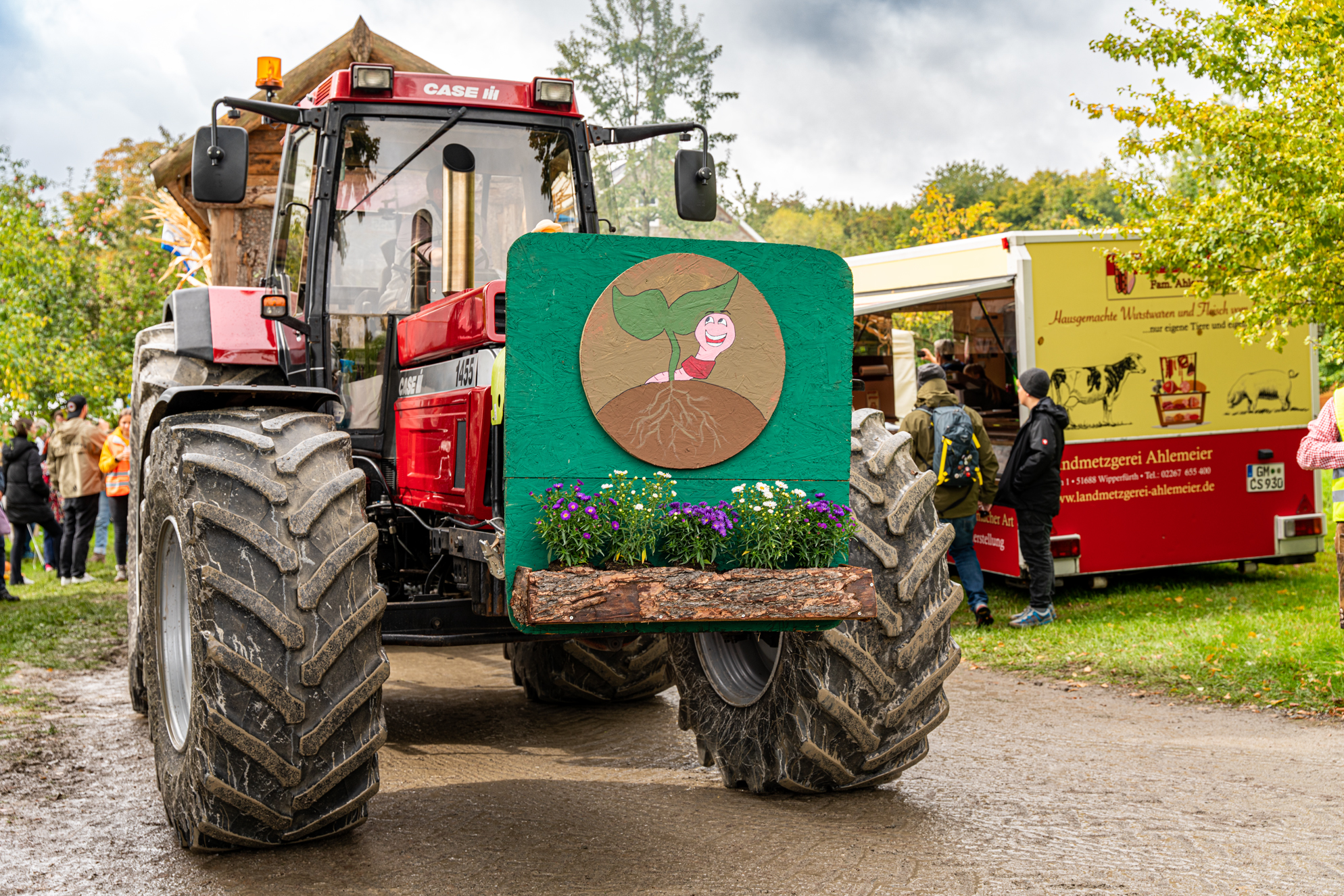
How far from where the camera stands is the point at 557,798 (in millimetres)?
4766

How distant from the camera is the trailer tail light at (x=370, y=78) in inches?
203

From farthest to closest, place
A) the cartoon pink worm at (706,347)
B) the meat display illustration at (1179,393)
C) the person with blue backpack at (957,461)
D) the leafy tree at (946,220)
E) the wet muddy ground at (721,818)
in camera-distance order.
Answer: the leafy tree at (946,220)
the meat display illustration at (1179,393)
the person with blue backpack at (957,461)
the wet muddy ground at (721,818)
the cartoon pink worm at (706,347)

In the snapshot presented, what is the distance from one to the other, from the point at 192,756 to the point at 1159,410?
8.52 m

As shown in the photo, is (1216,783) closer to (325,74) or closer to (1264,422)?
(1264,422)

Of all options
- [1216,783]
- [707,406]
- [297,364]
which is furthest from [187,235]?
[1216,783]

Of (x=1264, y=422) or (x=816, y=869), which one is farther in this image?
(x=1264, y=422)

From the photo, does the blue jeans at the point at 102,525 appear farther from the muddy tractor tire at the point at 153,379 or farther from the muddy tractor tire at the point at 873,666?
the muddy tractor tire at the point at 873,666

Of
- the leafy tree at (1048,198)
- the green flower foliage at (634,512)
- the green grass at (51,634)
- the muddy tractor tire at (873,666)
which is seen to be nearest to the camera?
the green flower foliage at (634,512)

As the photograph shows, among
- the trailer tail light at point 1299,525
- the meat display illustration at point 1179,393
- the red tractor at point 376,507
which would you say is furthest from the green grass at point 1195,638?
the red tractor at point 376,507

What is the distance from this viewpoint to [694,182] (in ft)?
18.8

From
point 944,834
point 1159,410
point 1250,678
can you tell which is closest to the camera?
point 944,834

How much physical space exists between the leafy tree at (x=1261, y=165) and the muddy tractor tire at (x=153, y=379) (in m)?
6.73

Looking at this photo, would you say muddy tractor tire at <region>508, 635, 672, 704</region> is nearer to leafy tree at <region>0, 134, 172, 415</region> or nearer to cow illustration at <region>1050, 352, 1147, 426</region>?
cow illustration at <region>1050, 352, 1147, 426</region>

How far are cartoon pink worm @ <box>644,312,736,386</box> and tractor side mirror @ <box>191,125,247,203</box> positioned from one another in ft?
7.51
